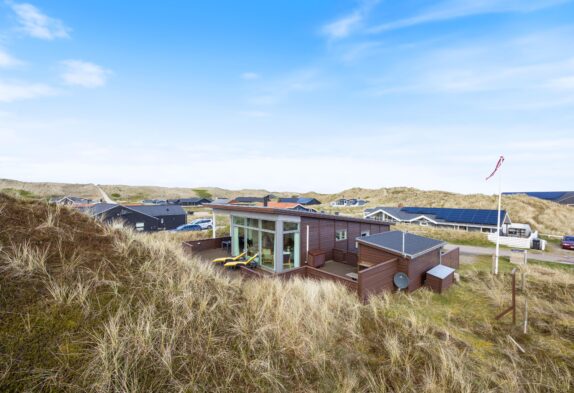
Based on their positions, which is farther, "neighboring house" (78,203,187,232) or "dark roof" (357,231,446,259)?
"neighboring house" (78,203,187,232)

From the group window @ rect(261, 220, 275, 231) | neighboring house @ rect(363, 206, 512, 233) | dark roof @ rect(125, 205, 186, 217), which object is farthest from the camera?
dark roof @ rect(125, 205, 186, 217)

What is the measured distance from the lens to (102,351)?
11.3ft

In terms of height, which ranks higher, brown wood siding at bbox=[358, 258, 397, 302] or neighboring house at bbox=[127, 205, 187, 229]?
brown wood siding at bbox=[358, 258, 397, 302]

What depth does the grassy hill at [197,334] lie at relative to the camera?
3.48 m

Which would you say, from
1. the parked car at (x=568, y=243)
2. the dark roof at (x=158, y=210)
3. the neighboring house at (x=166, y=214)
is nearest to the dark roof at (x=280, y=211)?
the parked car at (x=568, y=243)

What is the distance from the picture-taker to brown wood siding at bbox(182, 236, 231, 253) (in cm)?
1606

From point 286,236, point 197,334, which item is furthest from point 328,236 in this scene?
point 197,334

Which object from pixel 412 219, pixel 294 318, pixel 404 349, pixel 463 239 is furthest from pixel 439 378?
pixel 412 219

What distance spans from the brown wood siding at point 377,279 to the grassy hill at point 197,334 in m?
0.96

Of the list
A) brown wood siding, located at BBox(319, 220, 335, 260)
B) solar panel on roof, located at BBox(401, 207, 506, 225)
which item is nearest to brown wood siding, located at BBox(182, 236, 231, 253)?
brown wood siding, located at BBox(319, 220, 335, 260)

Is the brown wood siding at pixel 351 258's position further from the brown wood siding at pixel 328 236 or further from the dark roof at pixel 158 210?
the dark roof at pixel 158 210

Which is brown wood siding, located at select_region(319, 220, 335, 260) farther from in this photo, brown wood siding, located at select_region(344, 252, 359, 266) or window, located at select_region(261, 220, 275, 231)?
window, located at select_region(261, 220, 275, 231)

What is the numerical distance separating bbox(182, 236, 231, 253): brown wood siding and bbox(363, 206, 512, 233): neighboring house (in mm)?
30024

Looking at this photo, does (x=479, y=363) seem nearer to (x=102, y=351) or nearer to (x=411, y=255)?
(x=411, y=255)
